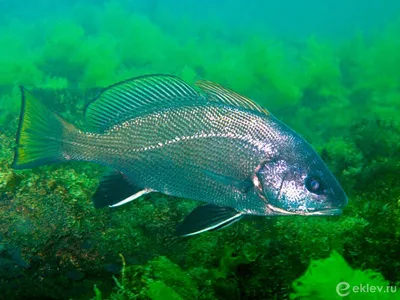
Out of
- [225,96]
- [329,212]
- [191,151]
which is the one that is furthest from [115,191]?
[329,212]

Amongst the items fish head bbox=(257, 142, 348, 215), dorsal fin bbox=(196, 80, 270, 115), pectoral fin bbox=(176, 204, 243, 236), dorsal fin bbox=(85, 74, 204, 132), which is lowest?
pectoral fin bbox=(176, 204, 243, 236)

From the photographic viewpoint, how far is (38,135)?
312cm

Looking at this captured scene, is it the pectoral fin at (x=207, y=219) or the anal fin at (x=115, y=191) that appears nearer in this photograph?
the pectoral fin at (x=207, y=219)

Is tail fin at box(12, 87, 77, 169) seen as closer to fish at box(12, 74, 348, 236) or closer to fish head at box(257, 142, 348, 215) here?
fish at box(12, 74, 348, 236)

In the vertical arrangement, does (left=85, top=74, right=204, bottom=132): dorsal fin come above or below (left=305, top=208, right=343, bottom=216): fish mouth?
above

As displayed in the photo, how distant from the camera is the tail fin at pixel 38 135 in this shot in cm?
308

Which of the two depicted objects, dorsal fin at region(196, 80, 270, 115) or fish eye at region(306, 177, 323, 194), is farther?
dorsal fin at region(196, 80, 270, 115)

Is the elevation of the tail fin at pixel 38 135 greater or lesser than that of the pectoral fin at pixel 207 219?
greater

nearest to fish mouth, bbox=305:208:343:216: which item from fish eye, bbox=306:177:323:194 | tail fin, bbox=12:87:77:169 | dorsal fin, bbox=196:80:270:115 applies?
fish eye, bbox=306:177:323:194

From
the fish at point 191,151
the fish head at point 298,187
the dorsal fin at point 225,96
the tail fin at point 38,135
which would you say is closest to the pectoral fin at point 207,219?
the fish at point 191,151

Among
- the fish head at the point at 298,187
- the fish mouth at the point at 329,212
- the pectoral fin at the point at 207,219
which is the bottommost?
the pectoral fin at the point at 207,219

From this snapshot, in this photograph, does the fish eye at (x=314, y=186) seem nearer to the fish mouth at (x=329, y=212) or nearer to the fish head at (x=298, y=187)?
the fish head at (x=298, y=187)

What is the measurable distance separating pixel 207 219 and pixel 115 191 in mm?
864

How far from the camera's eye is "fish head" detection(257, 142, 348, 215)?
2686 millimetres
